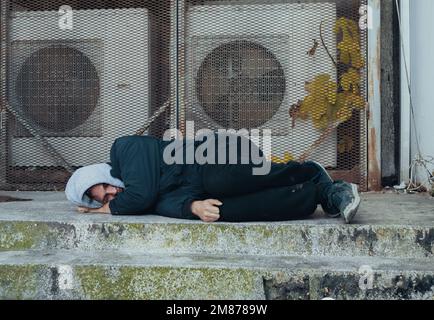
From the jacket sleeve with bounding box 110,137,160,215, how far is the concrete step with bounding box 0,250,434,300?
0.40m

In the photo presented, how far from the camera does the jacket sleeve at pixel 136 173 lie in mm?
3418

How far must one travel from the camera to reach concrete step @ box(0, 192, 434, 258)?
3178mm

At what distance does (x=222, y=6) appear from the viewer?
4.51 meters

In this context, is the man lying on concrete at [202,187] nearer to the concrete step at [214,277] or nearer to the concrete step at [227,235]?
the concrete step at [227,235]

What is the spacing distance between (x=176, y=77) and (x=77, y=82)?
769mm

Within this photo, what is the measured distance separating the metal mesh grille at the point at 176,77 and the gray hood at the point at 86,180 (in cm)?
109

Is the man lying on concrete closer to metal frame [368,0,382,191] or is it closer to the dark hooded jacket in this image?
the dark hooded jacket

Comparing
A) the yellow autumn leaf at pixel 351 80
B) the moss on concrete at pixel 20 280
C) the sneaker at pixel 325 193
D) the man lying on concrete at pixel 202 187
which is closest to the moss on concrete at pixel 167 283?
the moss on concrete at pixel 20 280

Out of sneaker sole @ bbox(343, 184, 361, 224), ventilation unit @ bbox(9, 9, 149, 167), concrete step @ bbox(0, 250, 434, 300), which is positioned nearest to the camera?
concrete step @ bbox(0, 250, 434, 300)

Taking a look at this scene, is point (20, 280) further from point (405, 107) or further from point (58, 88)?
point (405, 107)

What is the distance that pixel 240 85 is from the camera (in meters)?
4.55

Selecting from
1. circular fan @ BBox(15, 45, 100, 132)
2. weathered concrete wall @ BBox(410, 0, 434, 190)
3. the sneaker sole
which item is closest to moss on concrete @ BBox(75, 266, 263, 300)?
the sneaker sole
